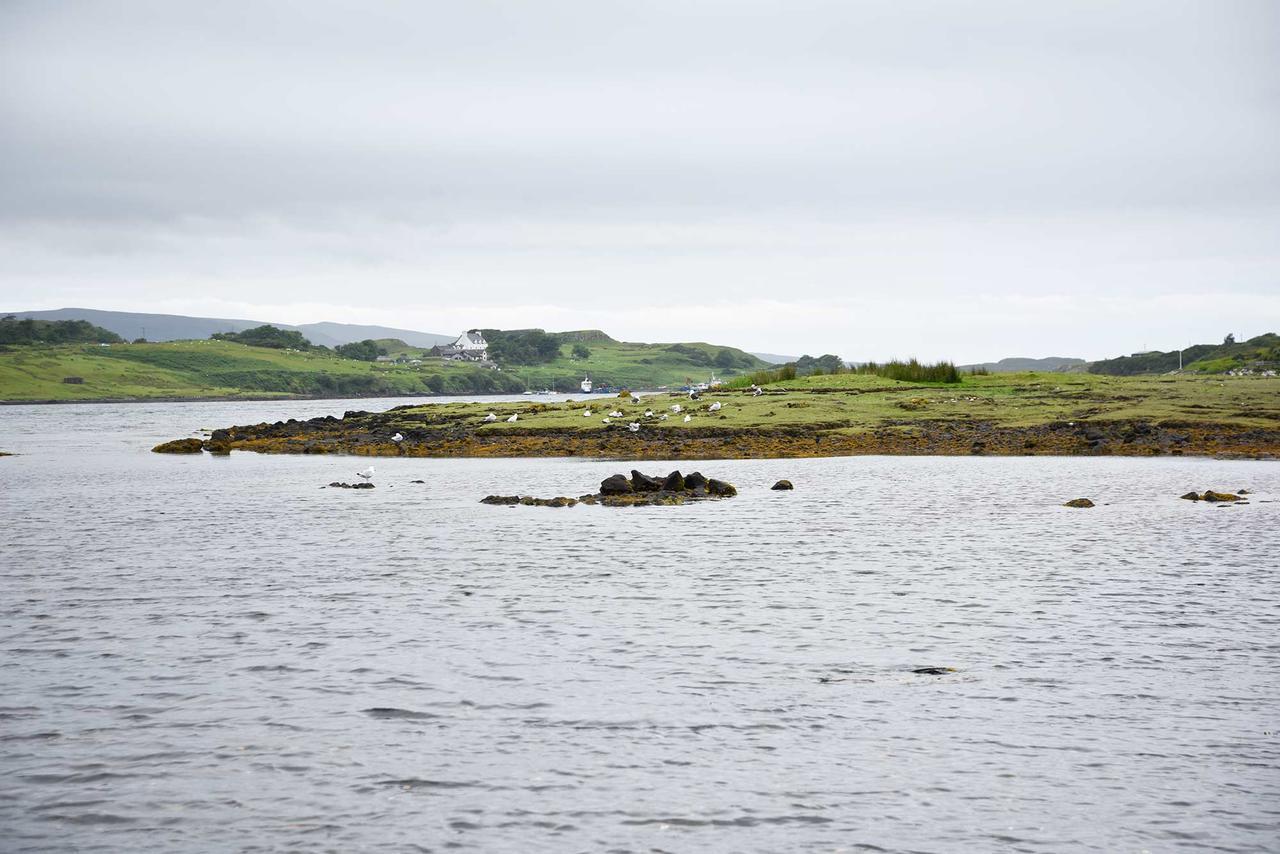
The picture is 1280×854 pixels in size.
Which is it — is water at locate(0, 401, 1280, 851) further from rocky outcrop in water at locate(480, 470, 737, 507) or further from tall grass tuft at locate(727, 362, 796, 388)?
tall grass tuft at locate(727, 362, 796, 388)

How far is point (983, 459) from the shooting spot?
4484cm

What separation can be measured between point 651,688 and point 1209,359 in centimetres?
13721

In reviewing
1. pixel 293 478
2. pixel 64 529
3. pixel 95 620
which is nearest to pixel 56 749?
pixel 95 620

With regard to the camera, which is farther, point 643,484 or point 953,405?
point 953,405

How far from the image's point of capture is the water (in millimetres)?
8953

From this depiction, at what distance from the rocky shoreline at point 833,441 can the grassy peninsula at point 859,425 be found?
8 cm

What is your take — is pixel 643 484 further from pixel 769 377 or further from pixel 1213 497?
pixel 769 377

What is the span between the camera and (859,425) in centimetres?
5147

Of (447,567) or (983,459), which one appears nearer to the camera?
(447,567)

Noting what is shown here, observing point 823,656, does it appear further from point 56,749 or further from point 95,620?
point 95,620

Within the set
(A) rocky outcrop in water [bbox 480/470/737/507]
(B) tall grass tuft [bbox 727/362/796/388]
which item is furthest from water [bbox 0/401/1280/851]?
(B) tall grass tuft [bbox 727/362/796/388]

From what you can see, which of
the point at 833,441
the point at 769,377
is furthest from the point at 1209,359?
the point at 833,441

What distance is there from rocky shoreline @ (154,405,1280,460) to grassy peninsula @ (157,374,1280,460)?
81mm

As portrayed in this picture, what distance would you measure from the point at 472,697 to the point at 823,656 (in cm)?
433
